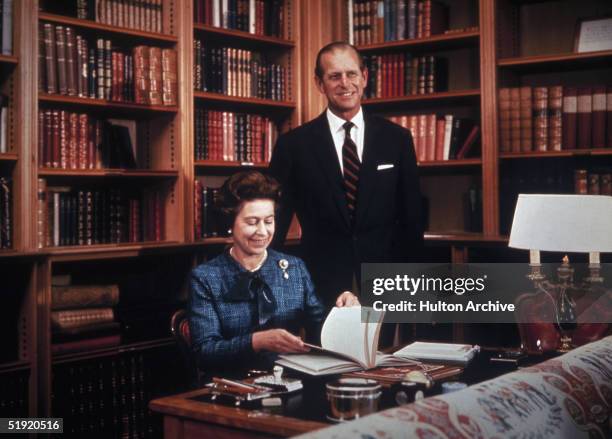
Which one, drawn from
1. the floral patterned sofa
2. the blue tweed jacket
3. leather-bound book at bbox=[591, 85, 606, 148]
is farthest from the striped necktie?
the floral patterned sofa

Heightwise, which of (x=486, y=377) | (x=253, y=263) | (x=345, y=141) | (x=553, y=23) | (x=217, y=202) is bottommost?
(x=486, y=377)

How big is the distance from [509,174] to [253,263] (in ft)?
7.11

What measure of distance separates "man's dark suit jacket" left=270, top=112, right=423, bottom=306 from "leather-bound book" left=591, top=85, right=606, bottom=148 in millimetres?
1010

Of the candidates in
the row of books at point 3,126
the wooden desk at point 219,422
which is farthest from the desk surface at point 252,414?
the row of books at point 3,126

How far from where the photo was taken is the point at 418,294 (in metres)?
4.02

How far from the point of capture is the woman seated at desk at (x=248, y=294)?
2.20 metres

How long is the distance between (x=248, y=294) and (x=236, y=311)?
0.06 m

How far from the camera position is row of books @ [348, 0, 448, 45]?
4309 millimetres

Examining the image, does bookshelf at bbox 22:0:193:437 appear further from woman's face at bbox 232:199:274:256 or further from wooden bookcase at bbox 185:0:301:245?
woman's face at bbox 232:199:274:256

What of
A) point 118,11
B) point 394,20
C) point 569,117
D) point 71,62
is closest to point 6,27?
point 71,62

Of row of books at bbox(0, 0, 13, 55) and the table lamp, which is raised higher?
row of books at bbox(0, 0, 13, 55)

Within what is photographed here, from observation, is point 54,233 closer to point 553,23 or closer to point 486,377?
point 486,377

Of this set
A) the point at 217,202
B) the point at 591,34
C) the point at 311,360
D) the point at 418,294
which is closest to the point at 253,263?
the point at 217,202

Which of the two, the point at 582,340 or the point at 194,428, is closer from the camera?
Answer: the point at 194,428
